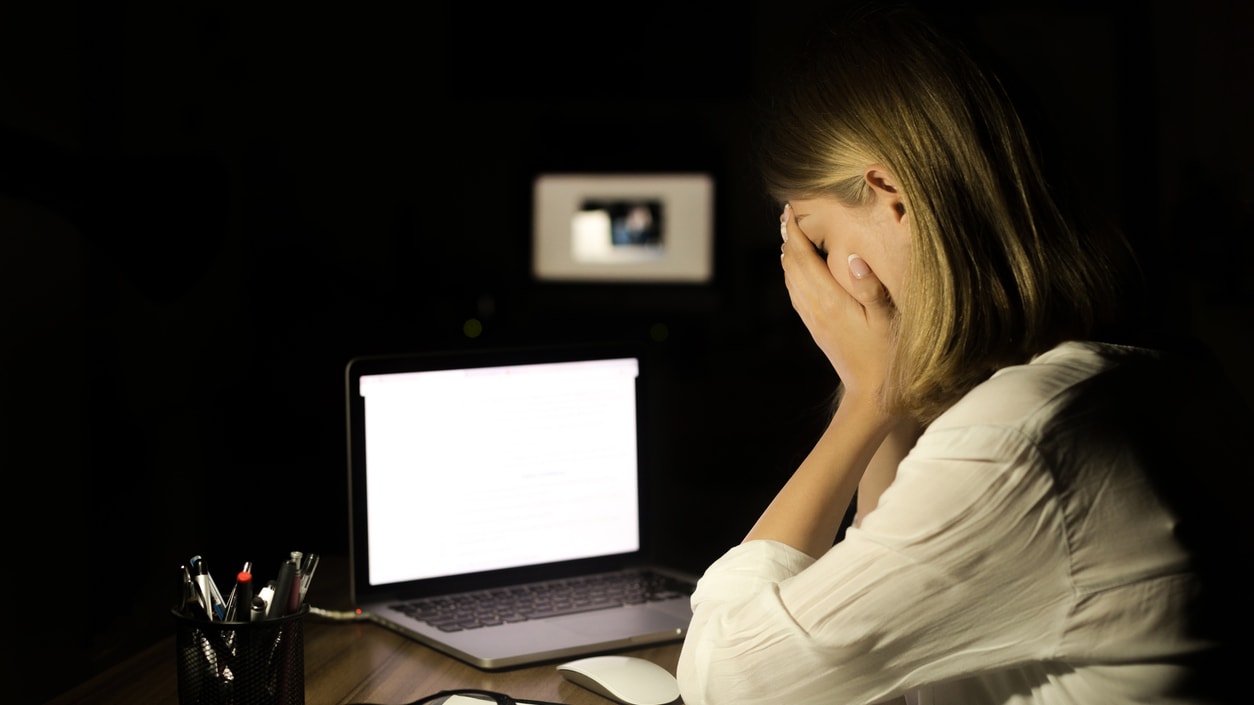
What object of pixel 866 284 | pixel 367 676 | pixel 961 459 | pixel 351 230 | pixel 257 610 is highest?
pixel 351 230

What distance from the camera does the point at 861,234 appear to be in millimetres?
940

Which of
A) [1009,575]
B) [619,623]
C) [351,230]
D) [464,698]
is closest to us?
[1009,575]

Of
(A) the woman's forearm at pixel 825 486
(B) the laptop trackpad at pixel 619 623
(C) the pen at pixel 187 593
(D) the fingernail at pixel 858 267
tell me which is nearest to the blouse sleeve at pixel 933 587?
(A) the woman's forearm at pixel 825 486

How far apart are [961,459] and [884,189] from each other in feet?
0.78

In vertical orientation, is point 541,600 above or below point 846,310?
below

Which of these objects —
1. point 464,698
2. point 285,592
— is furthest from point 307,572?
point 464,698

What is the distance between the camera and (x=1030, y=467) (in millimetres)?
736

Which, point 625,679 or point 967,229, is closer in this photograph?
point 967,229

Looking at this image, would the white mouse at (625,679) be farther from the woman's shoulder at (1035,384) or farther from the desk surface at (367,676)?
the woman's shoulder at (1035,384)

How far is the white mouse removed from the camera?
3.26 ft

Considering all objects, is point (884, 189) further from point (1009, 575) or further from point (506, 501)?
point (506, 501)

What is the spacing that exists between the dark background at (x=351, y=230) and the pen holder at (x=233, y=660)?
0.99 ft

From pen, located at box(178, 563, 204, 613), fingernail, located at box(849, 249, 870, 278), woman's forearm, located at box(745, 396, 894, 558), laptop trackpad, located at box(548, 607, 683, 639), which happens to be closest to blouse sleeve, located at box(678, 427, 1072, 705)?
woman's forearm, located at box(745, 396, 894, 558)

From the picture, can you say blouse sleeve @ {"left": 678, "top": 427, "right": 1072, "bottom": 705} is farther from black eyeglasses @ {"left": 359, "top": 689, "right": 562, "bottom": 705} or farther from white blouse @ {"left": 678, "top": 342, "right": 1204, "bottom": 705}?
black eyeglasses @ {"left": 359, "top": 689, "right": 562, "bottom": 705}
